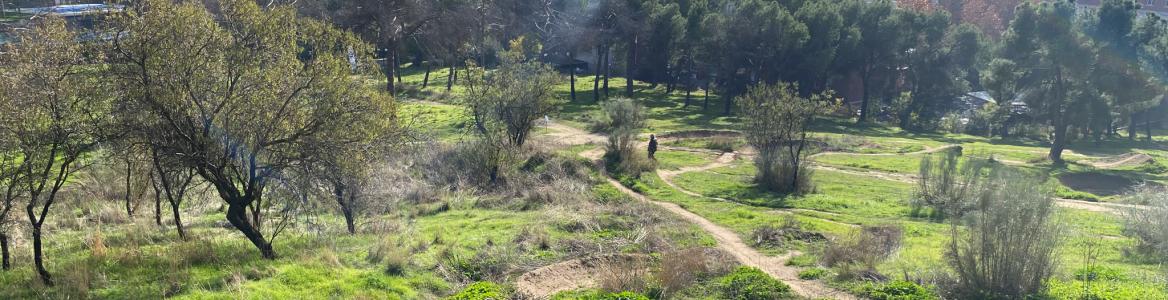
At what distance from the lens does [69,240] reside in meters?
15.4

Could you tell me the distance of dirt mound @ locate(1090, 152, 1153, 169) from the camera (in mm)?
39997

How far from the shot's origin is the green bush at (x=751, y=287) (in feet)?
43.9

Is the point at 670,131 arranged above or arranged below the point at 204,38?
below

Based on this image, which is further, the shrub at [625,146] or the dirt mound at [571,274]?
the shrub at [625,146]

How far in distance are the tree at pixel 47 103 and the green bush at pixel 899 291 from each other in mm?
12945

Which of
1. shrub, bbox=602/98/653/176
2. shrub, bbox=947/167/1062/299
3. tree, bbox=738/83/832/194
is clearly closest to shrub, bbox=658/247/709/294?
shrub, bbox=947/167/1062/299

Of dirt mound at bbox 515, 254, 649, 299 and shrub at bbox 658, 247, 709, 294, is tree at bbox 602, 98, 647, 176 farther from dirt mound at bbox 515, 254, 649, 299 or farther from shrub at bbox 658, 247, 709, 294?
shrub at bbox 658, 247, 709, 294

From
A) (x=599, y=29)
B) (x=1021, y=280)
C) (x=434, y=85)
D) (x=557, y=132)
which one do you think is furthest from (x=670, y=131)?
(x=1021, y=280)

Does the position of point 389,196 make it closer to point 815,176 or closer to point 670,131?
point 815,176

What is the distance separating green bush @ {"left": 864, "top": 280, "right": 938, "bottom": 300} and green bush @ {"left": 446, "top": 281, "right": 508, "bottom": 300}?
20.9ft

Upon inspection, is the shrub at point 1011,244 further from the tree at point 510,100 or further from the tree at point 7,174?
the tree at point 510,100

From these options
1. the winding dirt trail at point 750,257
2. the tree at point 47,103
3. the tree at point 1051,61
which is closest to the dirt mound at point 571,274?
the winding dirt trail at point 750,257

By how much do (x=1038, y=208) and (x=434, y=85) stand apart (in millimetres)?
49011

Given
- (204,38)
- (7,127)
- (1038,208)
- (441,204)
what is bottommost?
(441,204)
